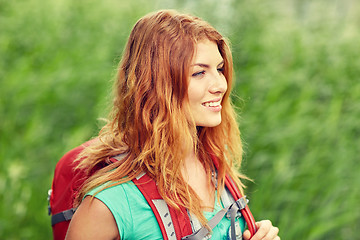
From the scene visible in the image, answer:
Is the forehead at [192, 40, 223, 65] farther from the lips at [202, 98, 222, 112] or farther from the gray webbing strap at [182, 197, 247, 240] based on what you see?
the gray webbing strap at [182, 197, 247, 240]

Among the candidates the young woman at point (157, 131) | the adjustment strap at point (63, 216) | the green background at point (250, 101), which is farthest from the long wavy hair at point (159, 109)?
the green background at point (250, 101)

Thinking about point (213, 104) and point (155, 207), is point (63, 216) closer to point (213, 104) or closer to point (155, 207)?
point (155, 207)

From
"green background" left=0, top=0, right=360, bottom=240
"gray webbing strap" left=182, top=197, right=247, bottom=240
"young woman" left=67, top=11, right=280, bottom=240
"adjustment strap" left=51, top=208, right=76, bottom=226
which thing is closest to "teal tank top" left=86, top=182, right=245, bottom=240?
"young woman" left=67, top=11, right=280, bottom=240

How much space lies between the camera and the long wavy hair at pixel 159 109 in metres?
1.42

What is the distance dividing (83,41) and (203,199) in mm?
2945

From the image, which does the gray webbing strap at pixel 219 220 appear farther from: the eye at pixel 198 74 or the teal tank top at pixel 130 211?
the eye at pixel 198 74

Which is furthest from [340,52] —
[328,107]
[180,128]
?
[180,128]

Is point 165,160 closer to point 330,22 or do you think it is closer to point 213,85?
point 213,85

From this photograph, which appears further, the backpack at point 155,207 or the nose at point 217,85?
the nose at point 217,85

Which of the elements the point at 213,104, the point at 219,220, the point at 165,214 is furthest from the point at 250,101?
the point at 165,214

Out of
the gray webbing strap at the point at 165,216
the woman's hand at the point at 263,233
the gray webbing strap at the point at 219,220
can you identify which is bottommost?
the woman's hand at the point at 263,233

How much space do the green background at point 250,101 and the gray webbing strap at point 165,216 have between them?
1371 mm

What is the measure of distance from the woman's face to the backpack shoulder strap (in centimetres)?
28

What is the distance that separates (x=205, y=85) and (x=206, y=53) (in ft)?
0.34
